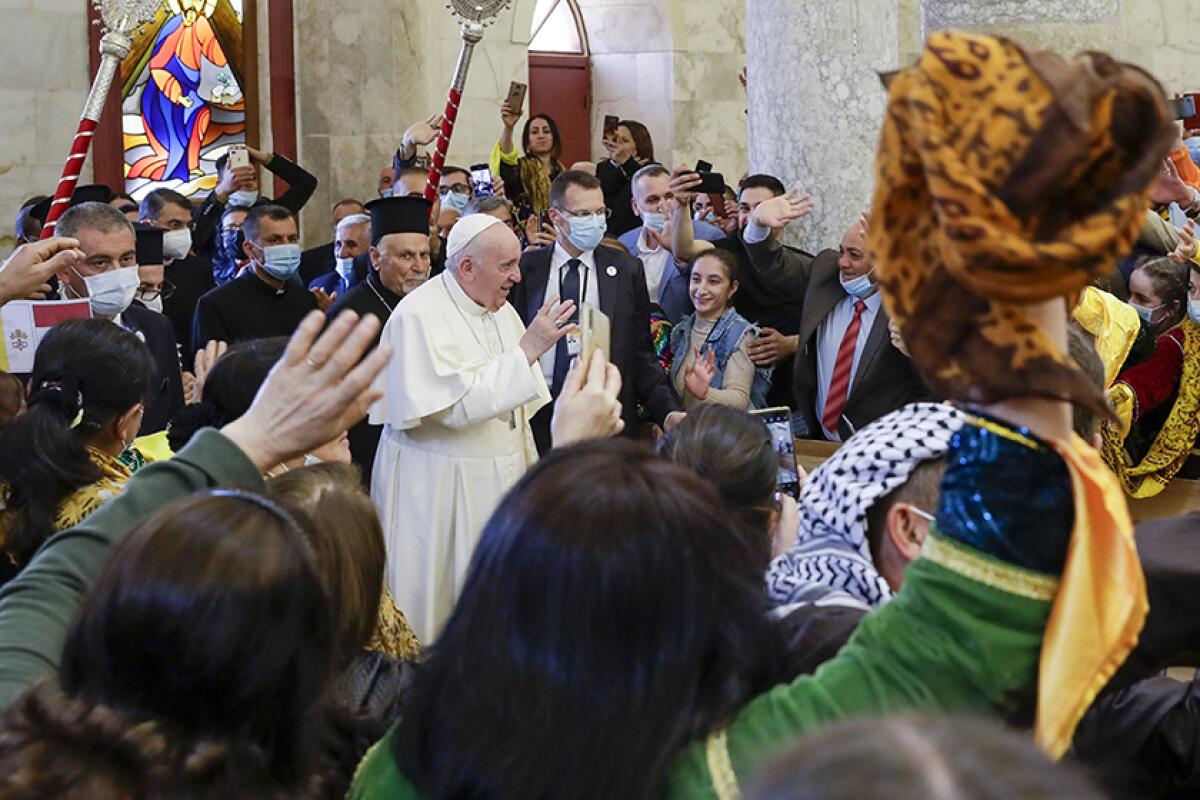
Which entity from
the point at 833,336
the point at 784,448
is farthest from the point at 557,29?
the point at 784,448

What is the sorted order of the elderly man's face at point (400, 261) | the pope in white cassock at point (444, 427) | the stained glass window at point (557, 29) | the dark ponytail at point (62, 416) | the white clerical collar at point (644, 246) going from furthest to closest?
the stained glass window at point (557, 29)
the white clerical collar at point (644, 246)
the elderly man's face at point (400, 261)
the pope in white cassock at point (444, 427)
the dark ponytail at point (62, 416)

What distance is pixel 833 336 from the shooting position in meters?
6.20

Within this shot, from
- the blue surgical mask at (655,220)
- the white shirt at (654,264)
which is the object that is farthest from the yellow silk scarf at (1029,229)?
the blue surgical mask at (655,220)

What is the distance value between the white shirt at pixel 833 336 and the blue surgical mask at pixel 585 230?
1.04 metres

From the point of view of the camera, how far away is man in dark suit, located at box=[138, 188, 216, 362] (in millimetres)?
7891

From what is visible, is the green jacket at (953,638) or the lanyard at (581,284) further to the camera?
the lanyard at (581,284)

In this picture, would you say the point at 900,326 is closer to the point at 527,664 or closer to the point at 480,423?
the point at 527,664

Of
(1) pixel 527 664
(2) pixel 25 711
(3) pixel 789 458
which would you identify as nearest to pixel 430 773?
(1) pixel 527 664

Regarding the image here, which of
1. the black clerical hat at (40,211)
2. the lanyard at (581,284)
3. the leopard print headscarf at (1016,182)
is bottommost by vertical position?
the lanyard at (581,284)

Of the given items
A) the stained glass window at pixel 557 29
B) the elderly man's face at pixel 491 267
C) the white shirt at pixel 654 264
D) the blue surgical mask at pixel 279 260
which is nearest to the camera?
the elderly man's face at pixel 491 267

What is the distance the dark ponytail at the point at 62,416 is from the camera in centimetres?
308

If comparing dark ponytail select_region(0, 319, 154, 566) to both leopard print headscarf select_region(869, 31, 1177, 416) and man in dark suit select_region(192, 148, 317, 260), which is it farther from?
man in dark suit select_region(192, 148, 317, 260)

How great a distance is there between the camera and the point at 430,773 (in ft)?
5.02

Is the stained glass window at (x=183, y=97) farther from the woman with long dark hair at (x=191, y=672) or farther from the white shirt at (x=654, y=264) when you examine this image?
the woman with long dark hair at (x=191, y=672)
